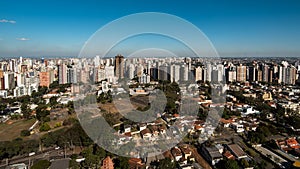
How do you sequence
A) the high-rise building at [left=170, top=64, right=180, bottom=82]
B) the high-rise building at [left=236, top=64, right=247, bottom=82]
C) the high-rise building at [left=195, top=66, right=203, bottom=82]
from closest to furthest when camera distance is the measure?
the high-rise building at [left=170, top=64, right=180, bottom=82]
the high-rise building at [left=195, top=66, right=203, bottom=82]
the high-rise building at [left=236, top=64, right=247, bottom=82]

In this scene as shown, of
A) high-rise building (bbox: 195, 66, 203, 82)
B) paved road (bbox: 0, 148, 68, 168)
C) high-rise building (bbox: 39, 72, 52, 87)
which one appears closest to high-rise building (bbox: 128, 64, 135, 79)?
high-rise building (bbox: 195, 66, 203, 82)

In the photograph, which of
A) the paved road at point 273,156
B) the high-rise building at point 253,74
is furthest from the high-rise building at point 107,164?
the high-rise building at point 253,74

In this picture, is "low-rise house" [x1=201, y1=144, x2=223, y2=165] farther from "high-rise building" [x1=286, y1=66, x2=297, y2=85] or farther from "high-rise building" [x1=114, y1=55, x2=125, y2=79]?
"high-rise building" [x1=286, y1=66, x2=297, y2=85]

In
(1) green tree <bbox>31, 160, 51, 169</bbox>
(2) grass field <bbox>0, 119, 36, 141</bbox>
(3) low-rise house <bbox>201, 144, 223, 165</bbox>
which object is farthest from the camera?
(2) grass field <bbox>0, 119, 36, 141</bbox>

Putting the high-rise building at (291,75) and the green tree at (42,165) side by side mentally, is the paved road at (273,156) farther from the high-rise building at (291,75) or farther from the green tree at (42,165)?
the high-rise building at (291,75)

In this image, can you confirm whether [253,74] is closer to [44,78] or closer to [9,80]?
[44,78]

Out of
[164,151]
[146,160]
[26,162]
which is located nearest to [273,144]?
[164,151]

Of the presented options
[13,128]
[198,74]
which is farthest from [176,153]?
[198,74]

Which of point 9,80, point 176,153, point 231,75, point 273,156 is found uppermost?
point 231,75
